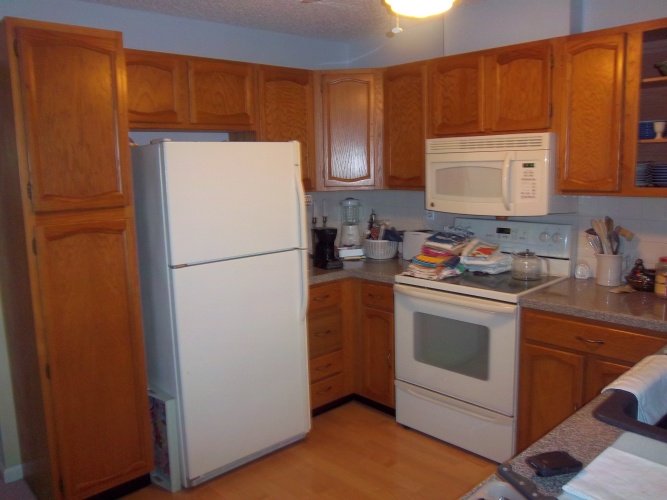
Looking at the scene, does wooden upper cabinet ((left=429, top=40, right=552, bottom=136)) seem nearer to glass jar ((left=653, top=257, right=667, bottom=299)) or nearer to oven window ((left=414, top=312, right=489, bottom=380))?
glass jar ((left=653, top=257, right=667, bottom=299))

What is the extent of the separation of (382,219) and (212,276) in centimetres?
170

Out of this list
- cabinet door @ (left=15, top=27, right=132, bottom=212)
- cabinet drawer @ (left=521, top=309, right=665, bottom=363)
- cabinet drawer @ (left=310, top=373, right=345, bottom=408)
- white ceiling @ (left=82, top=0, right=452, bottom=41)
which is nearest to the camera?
cabinet door @ (left=15, top=27, right=132, bottom=212)

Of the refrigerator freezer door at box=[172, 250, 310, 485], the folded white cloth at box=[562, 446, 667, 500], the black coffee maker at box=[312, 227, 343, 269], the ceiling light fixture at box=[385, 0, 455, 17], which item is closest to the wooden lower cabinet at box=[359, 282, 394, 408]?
the black coffee maker at box=[312, 227, 343, 269]

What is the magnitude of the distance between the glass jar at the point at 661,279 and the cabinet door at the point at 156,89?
2472 millimetres

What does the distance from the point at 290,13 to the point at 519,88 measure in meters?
1.35

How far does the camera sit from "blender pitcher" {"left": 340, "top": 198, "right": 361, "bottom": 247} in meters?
3.80

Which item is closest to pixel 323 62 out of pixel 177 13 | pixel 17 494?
pixel 177 13

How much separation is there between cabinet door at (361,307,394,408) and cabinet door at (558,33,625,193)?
1.25m

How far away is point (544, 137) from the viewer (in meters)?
2.71

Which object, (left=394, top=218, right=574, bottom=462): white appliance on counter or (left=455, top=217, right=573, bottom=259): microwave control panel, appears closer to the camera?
(left=394, top=218, right=574, bottom=462): white appliance on counter

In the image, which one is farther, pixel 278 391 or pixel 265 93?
pixel 265 93

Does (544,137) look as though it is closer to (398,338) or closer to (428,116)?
(428,116)

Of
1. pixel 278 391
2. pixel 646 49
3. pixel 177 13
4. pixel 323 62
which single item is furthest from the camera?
pixel 323 62

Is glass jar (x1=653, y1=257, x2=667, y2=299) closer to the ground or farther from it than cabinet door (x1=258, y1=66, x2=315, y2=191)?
closer to the ground
